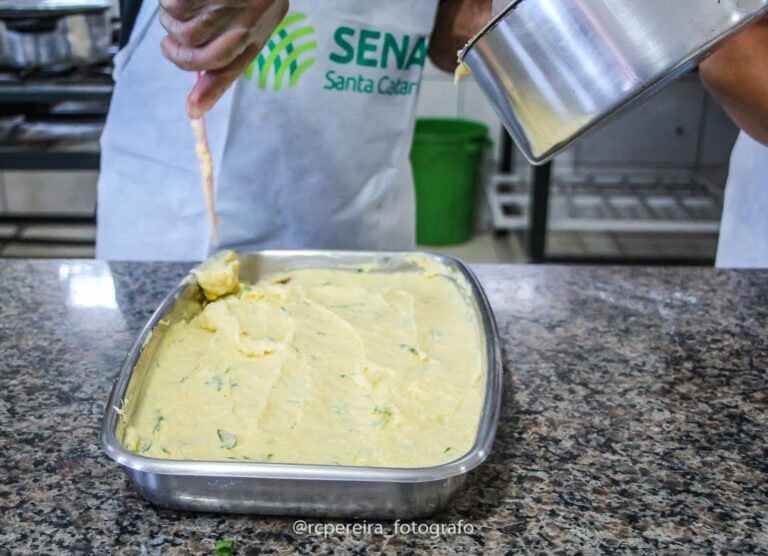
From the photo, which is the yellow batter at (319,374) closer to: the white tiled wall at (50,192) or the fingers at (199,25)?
the fingers at (199,25)

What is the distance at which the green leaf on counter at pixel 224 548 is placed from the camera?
1.85 feet

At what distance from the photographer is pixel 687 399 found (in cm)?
76

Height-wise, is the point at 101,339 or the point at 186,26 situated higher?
the point at 186,26

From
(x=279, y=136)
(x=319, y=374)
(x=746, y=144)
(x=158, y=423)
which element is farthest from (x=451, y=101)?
(x=158, y=423)

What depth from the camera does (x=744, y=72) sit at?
0.88 meters

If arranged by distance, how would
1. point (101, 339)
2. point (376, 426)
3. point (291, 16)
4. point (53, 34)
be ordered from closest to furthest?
point (376, 426) → point (101, 339) → point (291, 16) → point (53, 34)

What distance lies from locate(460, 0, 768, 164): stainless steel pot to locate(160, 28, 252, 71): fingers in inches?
10.9

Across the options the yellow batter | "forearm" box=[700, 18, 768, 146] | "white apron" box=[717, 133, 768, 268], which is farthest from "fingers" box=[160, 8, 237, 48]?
"white apron" box=[717, 133, 768, 268]

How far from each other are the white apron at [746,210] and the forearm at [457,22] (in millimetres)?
458

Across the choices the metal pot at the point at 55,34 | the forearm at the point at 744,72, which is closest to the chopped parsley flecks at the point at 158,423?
the forearm at the point at 744,72

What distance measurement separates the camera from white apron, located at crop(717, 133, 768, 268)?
4.00 ft

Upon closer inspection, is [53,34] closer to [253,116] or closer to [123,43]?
[123,43]

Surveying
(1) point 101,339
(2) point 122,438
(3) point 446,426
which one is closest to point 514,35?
(3) point 446,426

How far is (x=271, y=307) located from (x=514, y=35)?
448 mm
